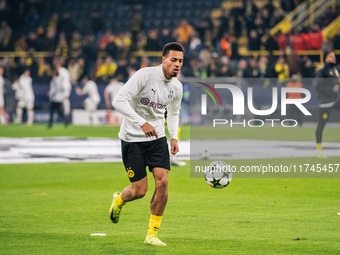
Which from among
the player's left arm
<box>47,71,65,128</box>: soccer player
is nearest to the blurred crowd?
<box>47,71,65,128</box>: soccer player

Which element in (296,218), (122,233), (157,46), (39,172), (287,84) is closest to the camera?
(122,233)

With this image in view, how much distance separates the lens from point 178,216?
31.3 feet

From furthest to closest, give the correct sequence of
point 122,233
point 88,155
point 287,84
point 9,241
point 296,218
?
1. point 287,84
2. point 88,155
3. point 296,218
4. point 122,233
5. point 9,241

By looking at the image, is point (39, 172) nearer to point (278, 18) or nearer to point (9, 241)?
point (9, 241)

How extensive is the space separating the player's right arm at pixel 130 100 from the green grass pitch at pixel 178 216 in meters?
A: 1.30

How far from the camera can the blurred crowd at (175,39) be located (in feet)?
106

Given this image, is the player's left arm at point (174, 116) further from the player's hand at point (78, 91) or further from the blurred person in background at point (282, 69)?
the player's hand at point (78, 91)

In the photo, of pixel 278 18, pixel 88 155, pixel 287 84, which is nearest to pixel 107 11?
pixel 278 18

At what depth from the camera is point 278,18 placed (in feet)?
116

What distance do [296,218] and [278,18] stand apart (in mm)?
27116

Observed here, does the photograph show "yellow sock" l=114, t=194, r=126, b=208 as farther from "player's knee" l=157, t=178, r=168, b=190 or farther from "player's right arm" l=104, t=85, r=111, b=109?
"player's right arm" l=104, t=85, r=111, b=109

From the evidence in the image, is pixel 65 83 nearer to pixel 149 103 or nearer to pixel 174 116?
pixel 174 116

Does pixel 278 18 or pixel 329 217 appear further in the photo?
pixel 278 18

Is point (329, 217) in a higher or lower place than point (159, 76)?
lower
